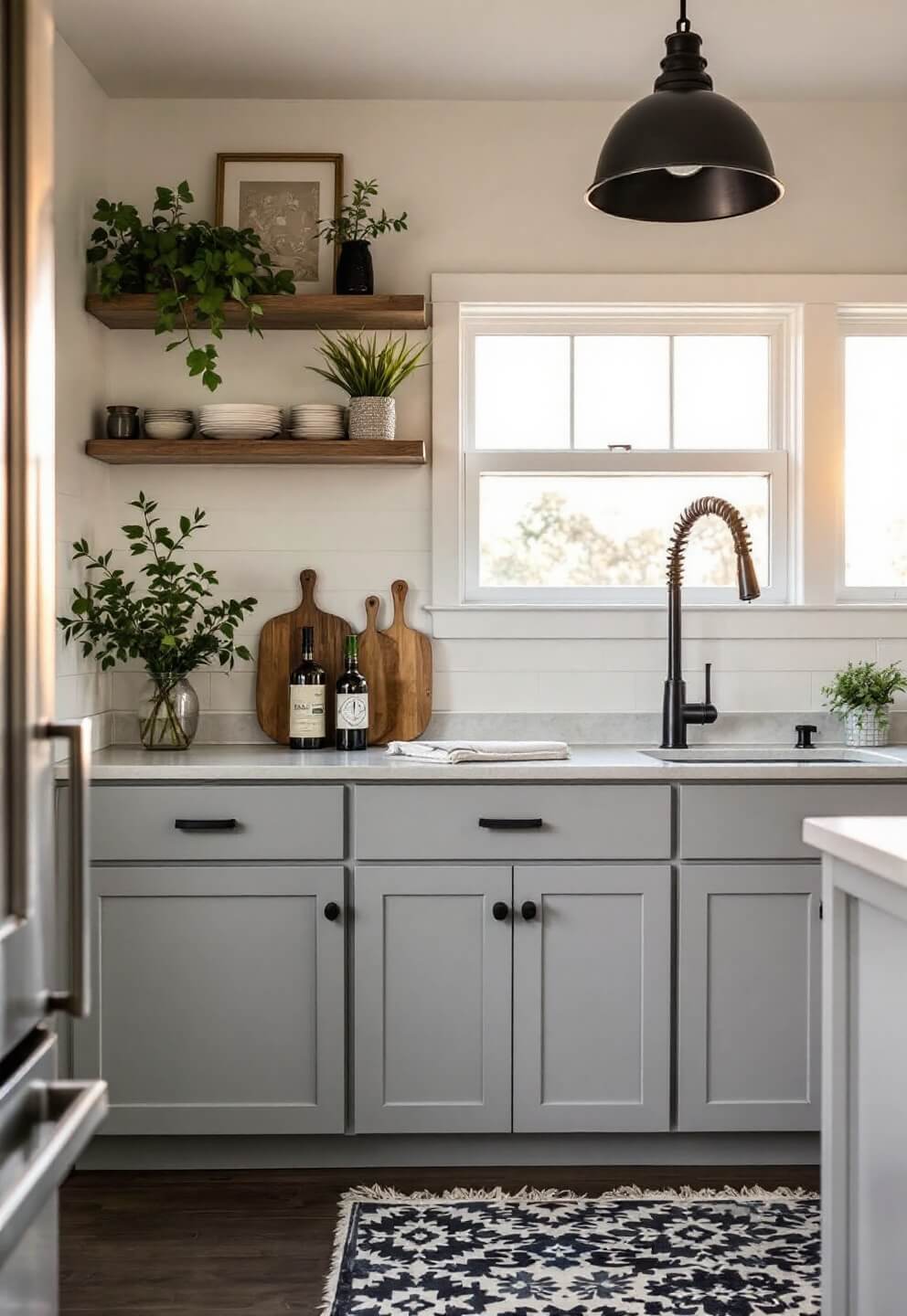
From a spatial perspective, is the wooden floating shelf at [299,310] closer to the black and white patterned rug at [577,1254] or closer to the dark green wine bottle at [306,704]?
the dark green wine bottle at [306,704]

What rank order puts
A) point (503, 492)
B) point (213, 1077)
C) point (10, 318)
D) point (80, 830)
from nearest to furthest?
point (10, 318), point (80, 830), point (213, 1077), point (503, 492)

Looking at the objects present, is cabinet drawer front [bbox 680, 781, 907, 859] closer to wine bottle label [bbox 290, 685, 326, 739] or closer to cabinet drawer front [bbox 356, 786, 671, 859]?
cabinet drawer front [bbox 356, 786, 671, 859]

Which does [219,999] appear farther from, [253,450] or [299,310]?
[299,310]

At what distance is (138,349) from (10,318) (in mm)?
2456

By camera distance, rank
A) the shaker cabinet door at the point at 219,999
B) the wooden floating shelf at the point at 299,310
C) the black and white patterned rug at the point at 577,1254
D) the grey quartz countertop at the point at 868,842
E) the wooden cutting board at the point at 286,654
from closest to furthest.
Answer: the grey quartz countertop at the point at 868,842 → the black and white patterned rug at the point at 577,1254 → the shaker cabinet door at the point at 219,999 → the wooden floating shelf at the point at 299,310 → the wooden cutting board at the point at 286,654

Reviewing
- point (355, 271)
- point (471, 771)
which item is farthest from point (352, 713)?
point (355, 271)

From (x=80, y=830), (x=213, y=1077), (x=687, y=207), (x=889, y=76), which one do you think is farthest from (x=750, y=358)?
(x=80, y=830)

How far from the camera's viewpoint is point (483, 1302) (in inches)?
95.5

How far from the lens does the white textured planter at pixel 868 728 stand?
136 inches

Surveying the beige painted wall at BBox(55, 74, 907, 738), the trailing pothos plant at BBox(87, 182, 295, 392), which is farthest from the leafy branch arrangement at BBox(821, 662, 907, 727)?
the trailing pothos plant at BBox(87, 182, 295, 392)

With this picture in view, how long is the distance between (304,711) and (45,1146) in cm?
224

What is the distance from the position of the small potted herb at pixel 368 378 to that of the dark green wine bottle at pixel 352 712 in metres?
0.56

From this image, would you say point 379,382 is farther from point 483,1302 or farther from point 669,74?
point 483,1302

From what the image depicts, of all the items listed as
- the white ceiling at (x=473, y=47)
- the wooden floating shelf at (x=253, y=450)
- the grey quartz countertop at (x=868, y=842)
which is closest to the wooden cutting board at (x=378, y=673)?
the wooden floating shelf at (x=253, y=450)
